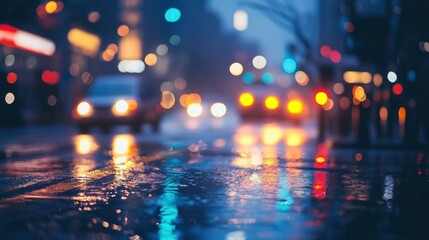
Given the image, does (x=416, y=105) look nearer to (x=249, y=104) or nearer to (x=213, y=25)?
(x=249, y=104)

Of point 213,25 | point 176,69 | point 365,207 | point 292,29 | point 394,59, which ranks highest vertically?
point 213,25

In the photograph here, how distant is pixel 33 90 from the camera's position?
49531mm

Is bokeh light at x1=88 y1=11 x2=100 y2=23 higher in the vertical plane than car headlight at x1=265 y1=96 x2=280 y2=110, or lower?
higher

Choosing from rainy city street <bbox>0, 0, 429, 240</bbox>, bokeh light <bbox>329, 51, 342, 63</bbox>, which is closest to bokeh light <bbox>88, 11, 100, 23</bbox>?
rainy city street <bbox>0, 0, 429, 240</bbox>

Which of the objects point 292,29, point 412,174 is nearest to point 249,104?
point 292,29

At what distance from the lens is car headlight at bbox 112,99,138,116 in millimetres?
27828

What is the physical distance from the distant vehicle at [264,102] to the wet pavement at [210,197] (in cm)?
3548

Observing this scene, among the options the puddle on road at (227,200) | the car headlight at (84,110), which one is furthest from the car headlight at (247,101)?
the puddle on road at (227,200)

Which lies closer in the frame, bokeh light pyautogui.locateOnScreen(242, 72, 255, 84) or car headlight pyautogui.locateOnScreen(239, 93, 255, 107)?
car headlight pyautogui.locateOnScreen(239, 93, 255, 107)

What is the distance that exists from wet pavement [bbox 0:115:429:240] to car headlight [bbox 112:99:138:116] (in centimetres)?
1236

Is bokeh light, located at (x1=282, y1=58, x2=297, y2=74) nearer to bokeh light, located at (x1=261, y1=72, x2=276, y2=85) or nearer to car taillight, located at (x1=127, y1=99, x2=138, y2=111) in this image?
car taillight, located at (x1=127, y1=99, x2=138, y2=111)

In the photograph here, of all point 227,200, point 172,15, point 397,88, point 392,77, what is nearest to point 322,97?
point 392,77

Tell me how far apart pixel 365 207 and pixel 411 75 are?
17.1 metres

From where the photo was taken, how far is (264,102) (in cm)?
5169
